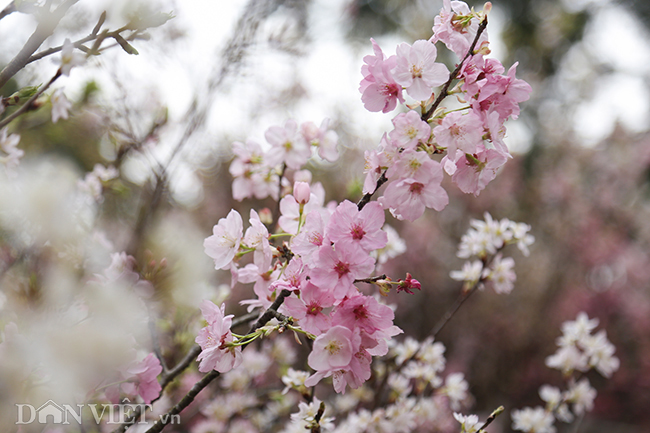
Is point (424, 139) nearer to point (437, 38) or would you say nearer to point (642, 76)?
point (437, 38)

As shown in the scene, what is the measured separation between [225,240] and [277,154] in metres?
0.35

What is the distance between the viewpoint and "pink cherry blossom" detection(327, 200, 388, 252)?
646 mm

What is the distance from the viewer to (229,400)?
170cm

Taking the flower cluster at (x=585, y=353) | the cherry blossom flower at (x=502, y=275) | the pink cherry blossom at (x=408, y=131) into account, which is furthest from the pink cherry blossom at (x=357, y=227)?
the flower cluster at (x=585, y=353)

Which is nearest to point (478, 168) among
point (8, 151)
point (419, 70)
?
point (419, 70)

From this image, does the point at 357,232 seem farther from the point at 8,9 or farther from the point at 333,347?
the point at 8,9

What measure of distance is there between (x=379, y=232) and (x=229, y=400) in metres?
1.39

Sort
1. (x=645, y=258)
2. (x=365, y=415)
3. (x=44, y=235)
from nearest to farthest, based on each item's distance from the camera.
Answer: (x=44, y=235) → (x=365, y=415) → (x=645, y=258)

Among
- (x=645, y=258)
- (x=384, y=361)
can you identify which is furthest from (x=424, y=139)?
(x=645, y=258)

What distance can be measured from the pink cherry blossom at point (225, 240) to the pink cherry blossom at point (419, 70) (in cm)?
39

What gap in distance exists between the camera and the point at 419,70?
0.68m

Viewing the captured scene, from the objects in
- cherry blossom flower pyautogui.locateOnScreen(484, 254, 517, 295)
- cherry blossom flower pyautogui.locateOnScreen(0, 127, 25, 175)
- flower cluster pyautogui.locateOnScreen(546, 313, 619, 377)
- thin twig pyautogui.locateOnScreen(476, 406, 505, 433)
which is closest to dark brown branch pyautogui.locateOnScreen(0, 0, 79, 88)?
cherry blossom flower pyautogui.locateOnScreen(0, 127, 25, 175)

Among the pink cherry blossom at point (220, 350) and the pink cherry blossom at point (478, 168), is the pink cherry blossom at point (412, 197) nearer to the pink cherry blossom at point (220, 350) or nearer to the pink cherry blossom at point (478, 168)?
the pink cherry blossom at point (478, 168)

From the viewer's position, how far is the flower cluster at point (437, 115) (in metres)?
0.65
